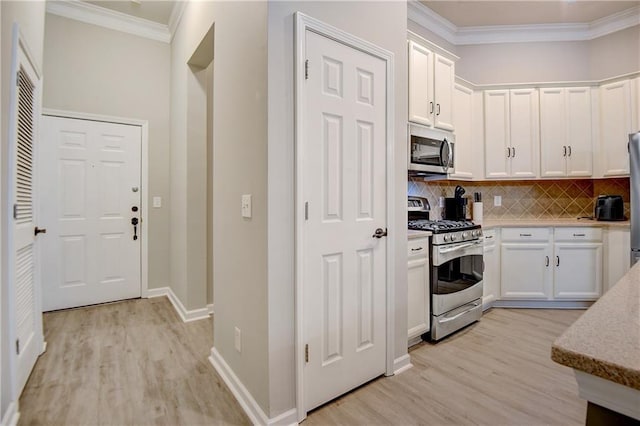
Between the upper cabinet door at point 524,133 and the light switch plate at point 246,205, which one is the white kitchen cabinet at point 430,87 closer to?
the upper cabinet door at point 524,133

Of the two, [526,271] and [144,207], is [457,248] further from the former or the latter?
[144,207]

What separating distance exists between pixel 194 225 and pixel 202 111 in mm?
1134

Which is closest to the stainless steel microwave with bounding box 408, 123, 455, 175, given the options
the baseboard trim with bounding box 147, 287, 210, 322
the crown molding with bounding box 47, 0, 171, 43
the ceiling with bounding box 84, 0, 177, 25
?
the baseboard trim with bounding box 147, 287, 210, 322

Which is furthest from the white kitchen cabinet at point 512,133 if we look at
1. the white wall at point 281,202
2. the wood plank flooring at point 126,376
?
the wood plank flooring at point 126,376

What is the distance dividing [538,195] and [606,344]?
3.99 metres

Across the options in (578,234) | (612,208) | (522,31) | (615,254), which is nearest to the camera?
(615,254)

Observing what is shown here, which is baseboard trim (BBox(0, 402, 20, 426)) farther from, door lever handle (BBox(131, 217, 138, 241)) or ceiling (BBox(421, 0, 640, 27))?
ceiling (BBox(421, 0, 640, 27))

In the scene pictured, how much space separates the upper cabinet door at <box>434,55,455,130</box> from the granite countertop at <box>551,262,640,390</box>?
260 centimetres

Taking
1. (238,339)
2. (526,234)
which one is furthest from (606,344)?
(526,234)

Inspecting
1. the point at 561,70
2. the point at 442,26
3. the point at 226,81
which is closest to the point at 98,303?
the point at 226,81

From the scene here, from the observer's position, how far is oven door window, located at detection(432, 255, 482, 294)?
8.20 ft

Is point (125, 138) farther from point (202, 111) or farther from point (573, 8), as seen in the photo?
point (573, 8)

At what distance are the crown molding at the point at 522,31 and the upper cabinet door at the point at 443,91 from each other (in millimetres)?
789

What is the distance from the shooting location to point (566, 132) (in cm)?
350
